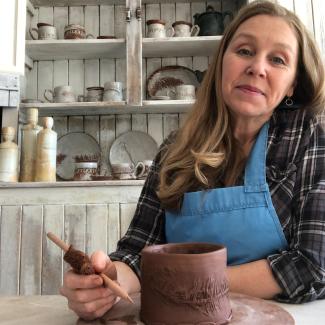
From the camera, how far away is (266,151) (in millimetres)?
972

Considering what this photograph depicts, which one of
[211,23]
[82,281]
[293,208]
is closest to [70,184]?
[211,23]

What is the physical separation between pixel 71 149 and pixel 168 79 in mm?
733

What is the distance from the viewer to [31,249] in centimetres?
198

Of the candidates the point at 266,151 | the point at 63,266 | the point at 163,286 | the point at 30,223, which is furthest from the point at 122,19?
the point at 163,286

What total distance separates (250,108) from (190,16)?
5.82 feet

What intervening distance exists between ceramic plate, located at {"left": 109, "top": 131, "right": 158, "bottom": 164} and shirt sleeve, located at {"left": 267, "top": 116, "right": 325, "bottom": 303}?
152 cm

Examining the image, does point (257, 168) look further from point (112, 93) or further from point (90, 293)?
point (112, 93)

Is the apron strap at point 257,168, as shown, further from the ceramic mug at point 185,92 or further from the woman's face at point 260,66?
the ceramic mug at point 185,92

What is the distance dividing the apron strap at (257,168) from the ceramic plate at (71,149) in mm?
1591

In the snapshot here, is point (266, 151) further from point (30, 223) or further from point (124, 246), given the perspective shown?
point (30, 223)

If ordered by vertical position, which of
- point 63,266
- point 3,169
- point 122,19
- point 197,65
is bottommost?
point 63,266

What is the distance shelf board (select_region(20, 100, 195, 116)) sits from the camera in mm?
2184

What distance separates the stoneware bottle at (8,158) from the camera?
80.2 inches

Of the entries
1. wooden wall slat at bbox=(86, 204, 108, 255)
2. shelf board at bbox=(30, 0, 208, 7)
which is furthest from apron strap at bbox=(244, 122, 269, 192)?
shelf board at bbox=(30, 0, 208, 7)
